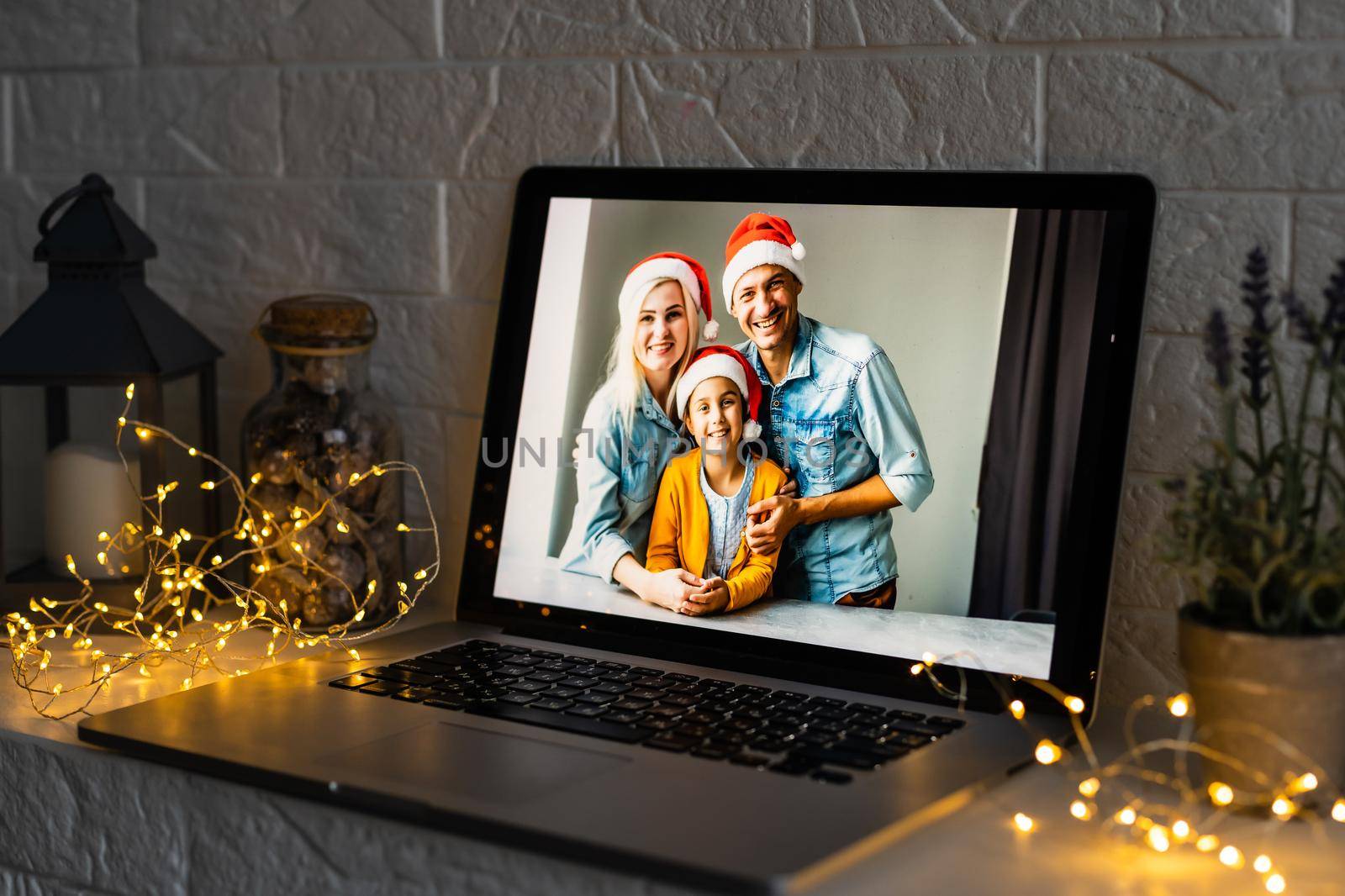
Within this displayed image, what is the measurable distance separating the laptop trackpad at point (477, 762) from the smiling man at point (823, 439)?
10.0 inches

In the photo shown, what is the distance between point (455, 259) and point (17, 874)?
0.60 meters

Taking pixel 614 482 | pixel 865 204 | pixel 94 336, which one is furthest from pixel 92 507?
pixel 865 204

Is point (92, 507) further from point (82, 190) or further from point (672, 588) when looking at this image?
point (672, 588)

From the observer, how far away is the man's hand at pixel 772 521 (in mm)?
1010

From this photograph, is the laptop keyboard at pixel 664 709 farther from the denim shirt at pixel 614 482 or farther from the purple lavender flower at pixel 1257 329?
the purple lavender flower at pixel 1257 329

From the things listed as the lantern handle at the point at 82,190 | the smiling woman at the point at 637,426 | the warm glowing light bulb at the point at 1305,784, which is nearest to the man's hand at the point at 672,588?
the smiling woman at the point at 637,426

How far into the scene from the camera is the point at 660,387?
1.07 meters

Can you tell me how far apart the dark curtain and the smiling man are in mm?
59

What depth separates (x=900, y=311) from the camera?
39.0 inches

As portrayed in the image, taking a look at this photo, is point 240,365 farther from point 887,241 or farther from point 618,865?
point 618,865

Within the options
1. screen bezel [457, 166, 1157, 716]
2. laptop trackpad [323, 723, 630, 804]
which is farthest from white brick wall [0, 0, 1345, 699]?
laptop trackpad [323, 723, 630, 804]

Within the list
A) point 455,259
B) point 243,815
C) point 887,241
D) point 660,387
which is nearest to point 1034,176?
point 887,241

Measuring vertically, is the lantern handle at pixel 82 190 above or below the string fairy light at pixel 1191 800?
above

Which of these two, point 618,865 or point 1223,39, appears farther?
point 1223,39
